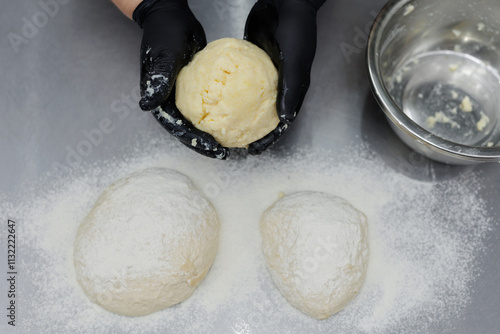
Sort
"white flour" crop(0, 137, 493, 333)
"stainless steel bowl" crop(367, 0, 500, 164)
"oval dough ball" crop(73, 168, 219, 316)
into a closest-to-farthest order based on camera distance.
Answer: "oval dough ball" crop(73, 168, 219, 316) → "white flour" crop(0, 137, 493, 333) → "stainless steel bowl" crop(367, 0, 500, 164)

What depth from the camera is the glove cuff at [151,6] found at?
1.61 m

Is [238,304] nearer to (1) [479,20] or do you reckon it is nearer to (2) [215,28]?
(2) [215,28]

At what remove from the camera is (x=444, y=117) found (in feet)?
5.97

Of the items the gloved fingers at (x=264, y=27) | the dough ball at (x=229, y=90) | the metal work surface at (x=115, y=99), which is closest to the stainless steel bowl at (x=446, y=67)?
the metal work surface at (x=115, y=99)

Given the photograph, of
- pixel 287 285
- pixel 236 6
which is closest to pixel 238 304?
pixel 287 285

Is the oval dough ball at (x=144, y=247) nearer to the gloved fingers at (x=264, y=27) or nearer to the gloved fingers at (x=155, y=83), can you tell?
the gloved fingers at (x=155, y=83)

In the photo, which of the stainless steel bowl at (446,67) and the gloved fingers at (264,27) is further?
the stainless steel bowl at (446,67)

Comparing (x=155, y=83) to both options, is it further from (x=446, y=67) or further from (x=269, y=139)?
(x=446, y=67)

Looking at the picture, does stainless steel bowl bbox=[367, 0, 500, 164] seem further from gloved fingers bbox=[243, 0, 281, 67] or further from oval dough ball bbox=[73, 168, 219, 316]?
oval dough ball bbox=[73, 168, 219, 316]

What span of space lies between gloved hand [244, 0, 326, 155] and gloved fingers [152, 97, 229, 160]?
178 millimetres

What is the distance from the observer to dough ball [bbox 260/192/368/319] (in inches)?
60.7

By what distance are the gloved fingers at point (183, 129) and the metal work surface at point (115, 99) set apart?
Result: 270 millimetres

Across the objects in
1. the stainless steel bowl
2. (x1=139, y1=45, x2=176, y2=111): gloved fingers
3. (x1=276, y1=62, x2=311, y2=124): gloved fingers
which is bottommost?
the stainless steel bowl

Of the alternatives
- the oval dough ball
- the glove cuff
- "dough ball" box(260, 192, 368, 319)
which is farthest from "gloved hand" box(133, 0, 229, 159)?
"dough ball" box(260, 192, 368, 319)
